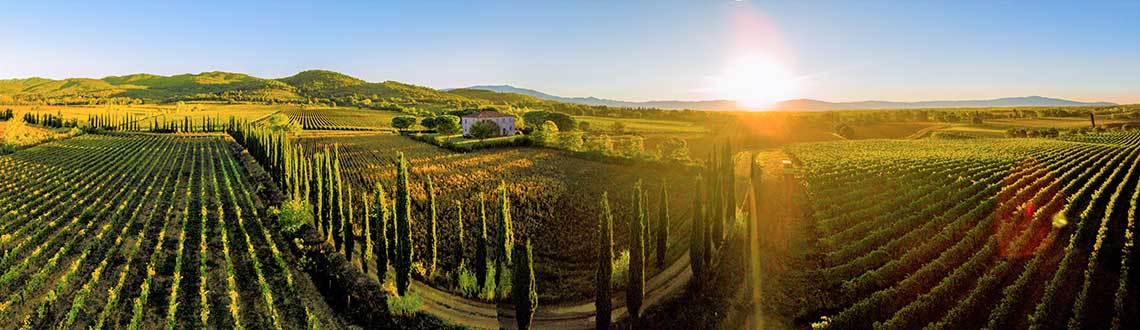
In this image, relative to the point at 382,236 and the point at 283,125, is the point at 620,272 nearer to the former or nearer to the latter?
the point at 382,236

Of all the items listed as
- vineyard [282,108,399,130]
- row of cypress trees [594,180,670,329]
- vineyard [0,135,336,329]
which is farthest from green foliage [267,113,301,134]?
row of cypress trees [594,180,670,329]

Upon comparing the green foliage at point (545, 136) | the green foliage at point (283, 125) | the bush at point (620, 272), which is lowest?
the bush at point (620, 272)

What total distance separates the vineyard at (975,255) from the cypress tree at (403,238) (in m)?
18.7

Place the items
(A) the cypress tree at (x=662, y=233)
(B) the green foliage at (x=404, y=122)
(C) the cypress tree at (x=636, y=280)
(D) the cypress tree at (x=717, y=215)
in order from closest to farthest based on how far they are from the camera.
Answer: (C) the cypress tree at (x=636, y=280), (A) the cypress tree at (x=662, y=233), (D) the cypress tree at (x=717, y=215), (B) the green foliage at (x=404, y=122)

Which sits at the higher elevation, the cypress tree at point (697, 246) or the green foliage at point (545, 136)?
the green foliage at point (545, 136)

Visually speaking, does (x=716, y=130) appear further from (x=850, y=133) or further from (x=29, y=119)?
(x=29, y=119)

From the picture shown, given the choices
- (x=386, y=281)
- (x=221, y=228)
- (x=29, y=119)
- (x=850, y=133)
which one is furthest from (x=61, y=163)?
(x=850, y=133)

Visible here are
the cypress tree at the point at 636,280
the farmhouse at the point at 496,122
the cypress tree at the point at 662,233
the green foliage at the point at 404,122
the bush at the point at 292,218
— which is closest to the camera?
the cypress tree at the point at 636,280

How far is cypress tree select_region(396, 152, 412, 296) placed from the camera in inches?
906

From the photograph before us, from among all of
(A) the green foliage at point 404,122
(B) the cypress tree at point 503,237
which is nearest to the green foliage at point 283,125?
(A) the green foliage at point 404,122

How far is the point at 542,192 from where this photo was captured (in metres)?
43.4

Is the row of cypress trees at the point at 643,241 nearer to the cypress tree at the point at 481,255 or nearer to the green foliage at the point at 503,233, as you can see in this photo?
the green foliage at the point at 503,233

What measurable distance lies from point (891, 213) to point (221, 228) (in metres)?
47.2

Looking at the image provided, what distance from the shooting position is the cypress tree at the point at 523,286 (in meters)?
19.8
